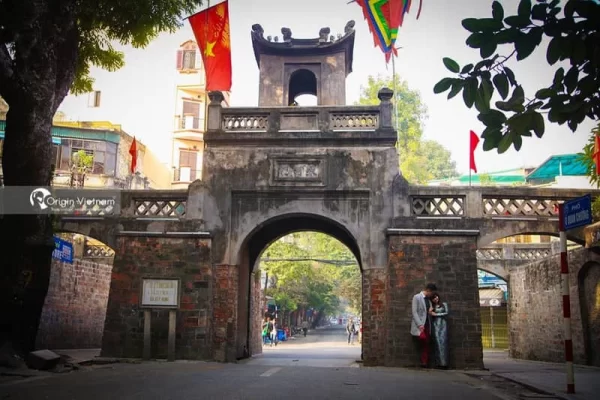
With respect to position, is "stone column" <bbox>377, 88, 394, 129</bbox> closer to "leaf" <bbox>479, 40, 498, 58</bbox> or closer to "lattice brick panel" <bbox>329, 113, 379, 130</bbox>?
"lattice brick panel" <bbox>329, 113, 379, 130</bbox>

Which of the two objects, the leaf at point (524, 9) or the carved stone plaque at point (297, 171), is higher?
the carved stone plaque at point (297, 171)

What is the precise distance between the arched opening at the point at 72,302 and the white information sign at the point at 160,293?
3.82 metres

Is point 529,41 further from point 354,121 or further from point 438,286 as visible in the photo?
point 354,121

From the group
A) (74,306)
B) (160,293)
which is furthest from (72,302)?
(160,293)

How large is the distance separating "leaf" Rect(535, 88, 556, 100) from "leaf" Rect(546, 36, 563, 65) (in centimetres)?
18

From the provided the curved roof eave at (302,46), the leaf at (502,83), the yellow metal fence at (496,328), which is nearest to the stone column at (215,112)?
the curved roof eave at (302,46)

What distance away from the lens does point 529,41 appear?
3.48 m

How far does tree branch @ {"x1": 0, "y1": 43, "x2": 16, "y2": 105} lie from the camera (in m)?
8.20

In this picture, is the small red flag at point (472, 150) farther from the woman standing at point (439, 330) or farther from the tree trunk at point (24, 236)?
the tree trunk at point (24, 236)

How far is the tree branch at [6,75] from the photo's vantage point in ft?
26.9

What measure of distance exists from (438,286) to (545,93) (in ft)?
28.3

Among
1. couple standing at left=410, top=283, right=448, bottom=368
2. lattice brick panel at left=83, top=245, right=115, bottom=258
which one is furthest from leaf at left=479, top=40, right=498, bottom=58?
lattice brick panel at left=83, top=245, right=115, bottom=258

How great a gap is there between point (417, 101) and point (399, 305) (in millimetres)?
22141

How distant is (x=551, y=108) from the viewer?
3.66 m
